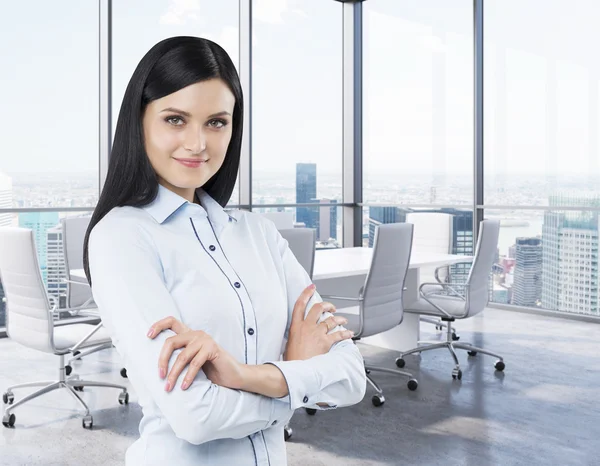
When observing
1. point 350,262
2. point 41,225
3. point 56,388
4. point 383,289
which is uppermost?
point 41,225

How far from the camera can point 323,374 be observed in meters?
1.18

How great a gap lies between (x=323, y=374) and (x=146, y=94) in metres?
0.58

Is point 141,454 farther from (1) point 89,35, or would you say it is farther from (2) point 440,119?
(2) point 440,119

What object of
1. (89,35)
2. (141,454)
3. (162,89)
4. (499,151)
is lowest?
(141,454)

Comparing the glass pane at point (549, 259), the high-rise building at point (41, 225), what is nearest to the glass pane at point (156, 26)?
the high-rise building at point (41, 225)

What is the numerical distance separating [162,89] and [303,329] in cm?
52

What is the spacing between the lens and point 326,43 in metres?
7.78

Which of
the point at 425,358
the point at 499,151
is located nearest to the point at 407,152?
the point at 499,151

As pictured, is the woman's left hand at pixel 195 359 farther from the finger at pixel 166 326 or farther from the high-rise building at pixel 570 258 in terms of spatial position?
the high-rise building at pixel 570 258

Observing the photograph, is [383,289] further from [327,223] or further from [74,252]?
[327,223]

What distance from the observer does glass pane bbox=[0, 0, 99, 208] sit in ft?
18.4

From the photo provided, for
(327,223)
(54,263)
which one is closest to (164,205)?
(54,263)

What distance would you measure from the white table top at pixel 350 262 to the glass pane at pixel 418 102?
6.75 feet

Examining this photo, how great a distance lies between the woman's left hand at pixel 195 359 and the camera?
1010 millimetres
